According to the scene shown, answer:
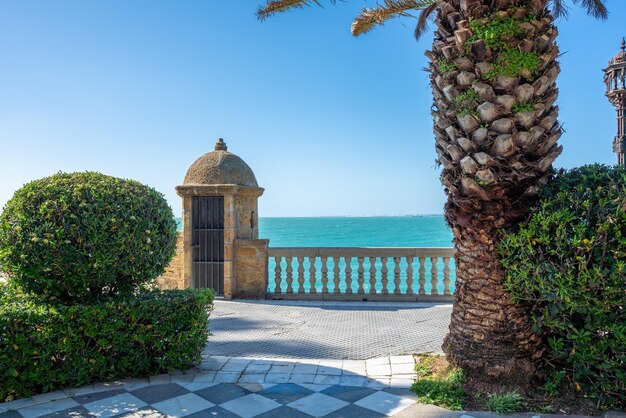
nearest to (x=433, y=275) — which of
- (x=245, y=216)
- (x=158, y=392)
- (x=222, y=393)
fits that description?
(x=245, y=216)

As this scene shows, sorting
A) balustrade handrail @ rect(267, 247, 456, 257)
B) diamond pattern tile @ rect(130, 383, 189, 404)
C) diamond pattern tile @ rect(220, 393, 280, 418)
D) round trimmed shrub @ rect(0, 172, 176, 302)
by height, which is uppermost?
round trimmed shrub @ rect(0, 172, 176, 302)

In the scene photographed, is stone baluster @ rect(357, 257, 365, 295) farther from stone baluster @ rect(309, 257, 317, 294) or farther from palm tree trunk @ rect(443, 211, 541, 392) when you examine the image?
palm tree trunk @ rect(443, 211, 541, 392)

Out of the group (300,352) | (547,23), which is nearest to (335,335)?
(300,352)

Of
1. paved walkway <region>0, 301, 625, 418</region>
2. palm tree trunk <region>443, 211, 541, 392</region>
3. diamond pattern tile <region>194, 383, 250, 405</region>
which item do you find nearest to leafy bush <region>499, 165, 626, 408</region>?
palm tree trunk <region>443, 211, 541, 392</region>

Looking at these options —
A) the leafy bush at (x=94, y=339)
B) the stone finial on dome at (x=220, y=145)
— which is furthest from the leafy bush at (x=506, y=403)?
the stone finial on dome at (x=220, y=145)

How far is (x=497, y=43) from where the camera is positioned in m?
3.68

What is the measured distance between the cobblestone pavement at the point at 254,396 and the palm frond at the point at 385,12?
14.2 ft

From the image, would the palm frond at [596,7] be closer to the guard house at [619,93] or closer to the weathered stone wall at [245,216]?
the guard house at [619,93]

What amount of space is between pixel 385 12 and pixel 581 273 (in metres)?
4.20

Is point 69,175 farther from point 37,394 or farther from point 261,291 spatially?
point 261,291

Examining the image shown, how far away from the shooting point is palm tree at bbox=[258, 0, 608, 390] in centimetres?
367

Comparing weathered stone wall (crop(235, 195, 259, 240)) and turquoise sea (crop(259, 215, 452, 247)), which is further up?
weathered stone wall (crop(235, 195, 259, 240))

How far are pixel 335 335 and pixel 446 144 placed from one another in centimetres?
321

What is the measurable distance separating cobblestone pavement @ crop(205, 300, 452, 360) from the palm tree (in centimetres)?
145
